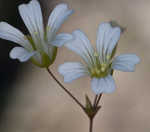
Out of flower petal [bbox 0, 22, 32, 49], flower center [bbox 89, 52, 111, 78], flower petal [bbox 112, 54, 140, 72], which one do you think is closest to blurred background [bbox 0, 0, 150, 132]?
flower center [bbox 89, 52, 111, 78]

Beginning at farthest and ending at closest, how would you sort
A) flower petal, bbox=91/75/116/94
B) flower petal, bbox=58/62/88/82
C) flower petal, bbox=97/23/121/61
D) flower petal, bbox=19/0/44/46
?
flower petal, bbox=19/0/44/46 < flower petal, bbox=97/23/121/61 < flower petal, bbox=58/62/88/82 < flower petal, bbox=91/75/116/94

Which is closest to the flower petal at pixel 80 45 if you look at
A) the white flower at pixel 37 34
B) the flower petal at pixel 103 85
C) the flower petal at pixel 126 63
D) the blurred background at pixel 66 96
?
the white flower at pixel 37 34

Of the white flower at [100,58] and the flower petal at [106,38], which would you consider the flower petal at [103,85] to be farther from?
the flower petal at [106,38]

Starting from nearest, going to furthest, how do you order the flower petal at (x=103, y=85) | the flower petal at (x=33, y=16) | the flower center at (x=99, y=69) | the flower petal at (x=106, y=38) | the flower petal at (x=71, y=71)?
the flower petal at (x=103, y=85) → the flower petal at (x=71, y=71) → the flower center at (x=99, y=69) → the flower petal at (x=106, y=38) → the flower petal at (x=33, y=16)

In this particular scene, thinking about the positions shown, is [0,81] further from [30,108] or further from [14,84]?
[30,108]

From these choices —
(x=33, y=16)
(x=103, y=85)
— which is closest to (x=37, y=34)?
(x=33, y=16)

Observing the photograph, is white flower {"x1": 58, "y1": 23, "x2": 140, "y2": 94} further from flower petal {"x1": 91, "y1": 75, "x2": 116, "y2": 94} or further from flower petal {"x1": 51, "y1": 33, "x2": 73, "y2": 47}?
flower petal {"x1": 51, "y1": 33, "x2": 73, "y2": 47}
